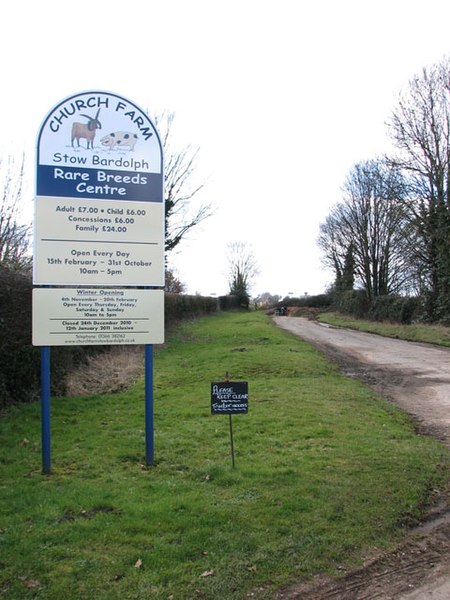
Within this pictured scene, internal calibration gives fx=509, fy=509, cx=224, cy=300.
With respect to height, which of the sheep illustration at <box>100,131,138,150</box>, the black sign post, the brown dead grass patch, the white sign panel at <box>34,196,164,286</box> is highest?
the sheep illustration at <box>100,131,138,150</box>

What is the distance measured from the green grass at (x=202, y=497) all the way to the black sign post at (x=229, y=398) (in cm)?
64

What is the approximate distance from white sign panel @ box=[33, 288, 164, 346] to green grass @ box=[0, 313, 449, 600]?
1.54 metres

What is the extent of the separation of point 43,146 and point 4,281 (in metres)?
4.01

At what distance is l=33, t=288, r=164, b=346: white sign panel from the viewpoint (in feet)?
20.2

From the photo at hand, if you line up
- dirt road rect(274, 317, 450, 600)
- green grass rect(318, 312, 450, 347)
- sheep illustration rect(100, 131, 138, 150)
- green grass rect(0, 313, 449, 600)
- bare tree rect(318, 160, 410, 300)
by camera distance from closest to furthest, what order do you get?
dirt road rect(274, 317, 450, 600), green grass rect(0, 313, 449, 600), sheep illustration rect(100, 131, 138, 150), green grass rect(318, 312, 450, 347), bare tree rect(318, 160, 410, 300)

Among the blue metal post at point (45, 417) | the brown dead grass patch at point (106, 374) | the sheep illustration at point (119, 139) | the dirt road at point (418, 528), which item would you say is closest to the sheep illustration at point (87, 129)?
the sheep illustration at point (119, 139)

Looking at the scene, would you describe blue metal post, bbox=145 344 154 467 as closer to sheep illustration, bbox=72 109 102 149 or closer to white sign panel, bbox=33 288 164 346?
white sign panel, bbox=33 288 164 346

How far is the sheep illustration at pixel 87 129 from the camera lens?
6262 millimetres

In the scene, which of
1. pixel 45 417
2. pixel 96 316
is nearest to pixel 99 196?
pixel 96 316

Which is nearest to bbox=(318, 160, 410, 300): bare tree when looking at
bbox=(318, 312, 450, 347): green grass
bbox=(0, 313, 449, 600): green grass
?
bbox=(318, 312, 450, 347): green grass

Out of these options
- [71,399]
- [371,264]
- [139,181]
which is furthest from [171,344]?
[371,264]

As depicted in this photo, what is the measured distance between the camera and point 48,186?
20.1 ft

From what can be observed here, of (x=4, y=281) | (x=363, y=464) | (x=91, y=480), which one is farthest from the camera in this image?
(x=4, y=281)

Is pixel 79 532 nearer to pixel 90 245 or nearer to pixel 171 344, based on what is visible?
pixel 90 245
